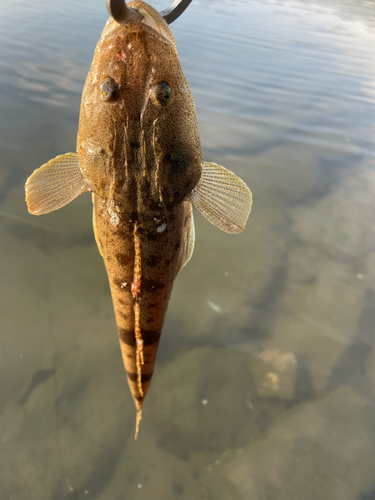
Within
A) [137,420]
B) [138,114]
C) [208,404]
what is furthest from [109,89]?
[208,404]

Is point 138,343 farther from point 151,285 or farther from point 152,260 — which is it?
point 152,260

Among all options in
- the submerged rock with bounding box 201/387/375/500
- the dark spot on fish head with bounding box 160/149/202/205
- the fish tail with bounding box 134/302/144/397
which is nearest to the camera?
the dark spot on fish head with bounding box 160/149/202/205

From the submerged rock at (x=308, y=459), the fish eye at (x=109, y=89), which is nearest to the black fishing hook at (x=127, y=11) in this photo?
the fish eye at (x=109, y=89)

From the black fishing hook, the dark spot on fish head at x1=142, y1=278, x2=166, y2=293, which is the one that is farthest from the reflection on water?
the black fishing hook

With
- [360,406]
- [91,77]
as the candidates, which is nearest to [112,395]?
[360,406]

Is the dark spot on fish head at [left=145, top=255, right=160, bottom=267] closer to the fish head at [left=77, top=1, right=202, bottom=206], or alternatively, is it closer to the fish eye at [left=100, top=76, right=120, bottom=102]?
the fish head at [left=77, top=1, right=202, bottom=206]

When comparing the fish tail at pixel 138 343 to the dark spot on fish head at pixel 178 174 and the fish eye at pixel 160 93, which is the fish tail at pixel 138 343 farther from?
the fish eye at pixel 160 93

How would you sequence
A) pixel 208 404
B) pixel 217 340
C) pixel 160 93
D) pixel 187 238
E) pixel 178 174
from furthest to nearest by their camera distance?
pixel 217 340 < pixel 208 404 < pixel 187 238 < pixel 178 174 < pixel 160 93
